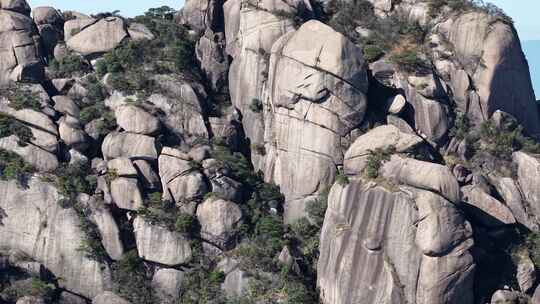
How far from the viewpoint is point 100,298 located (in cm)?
7569

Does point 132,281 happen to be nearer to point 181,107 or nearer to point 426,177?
point 181,107

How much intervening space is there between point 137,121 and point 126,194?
241 inches

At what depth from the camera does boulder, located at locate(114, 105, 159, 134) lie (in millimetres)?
81688

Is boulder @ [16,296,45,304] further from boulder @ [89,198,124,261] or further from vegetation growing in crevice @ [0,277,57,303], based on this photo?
boulder @ [89,198,124,261]

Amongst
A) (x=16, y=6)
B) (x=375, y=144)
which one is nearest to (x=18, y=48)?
(x=16, y=6)

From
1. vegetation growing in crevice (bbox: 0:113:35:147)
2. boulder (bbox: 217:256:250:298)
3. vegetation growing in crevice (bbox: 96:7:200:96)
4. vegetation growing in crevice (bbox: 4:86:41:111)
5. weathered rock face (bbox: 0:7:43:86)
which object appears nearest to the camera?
boulder (bbox: 217:256:250:298)

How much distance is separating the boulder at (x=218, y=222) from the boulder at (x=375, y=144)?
8.74 meters

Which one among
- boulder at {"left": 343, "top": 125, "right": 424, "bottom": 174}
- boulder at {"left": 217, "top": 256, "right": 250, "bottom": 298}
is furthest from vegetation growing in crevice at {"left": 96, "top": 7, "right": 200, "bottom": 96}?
boulder at {"left": 343, "top": 125, "right": 424, "bottom": 174}

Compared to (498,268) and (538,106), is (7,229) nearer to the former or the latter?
(498,268)

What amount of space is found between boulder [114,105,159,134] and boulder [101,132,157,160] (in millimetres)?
689

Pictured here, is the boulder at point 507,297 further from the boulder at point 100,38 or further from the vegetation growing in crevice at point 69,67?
the vegetation growing in crevice at point 69,67

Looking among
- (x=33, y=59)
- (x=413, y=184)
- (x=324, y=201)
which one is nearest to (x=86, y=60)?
(x=33, y=59)

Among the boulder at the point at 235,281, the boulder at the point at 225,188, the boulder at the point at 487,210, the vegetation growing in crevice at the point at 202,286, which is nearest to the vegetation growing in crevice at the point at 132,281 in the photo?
the vegetation growing in crevice at the point at 202,286

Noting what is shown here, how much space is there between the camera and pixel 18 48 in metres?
87.2
